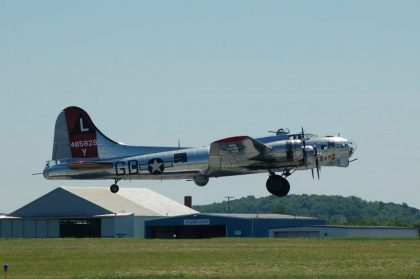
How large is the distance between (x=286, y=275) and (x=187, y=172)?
10779 millimetres

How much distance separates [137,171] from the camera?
55.8 meters

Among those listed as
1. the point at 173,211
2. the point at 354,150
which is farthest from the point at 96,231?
the point at 354,150

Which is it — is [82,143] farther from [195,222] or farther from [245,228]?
[195,222]

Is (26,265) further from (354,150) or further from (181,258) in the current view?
(354,150)

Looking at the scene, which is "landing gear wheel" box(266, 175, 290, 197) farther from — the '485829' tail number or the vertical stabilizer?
the '485829' tail number

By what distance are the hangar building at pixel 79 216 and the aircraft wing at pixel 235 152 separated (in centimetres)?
5283

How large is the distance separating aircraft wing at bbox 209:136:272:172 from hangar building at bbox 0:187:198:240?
52.8 m

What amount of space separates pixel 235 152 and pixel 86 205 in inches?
2379

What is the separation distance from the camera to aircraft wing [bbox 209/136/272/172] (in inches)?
2036

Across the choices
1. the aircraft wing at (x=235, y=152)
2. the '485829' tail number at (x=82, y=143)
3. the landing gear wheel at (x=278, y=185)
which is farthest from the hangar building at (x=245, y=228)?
the aircraft wing at (x=235, y=152)

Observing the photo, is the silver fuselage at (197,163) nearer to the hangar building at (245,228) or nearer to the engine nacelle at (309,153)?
the engine nacelle at (309,153)

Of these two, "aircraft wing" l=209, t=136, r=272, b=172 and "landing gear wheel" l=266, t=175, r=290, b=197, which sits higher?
"aircraft wing" l=209, t=136, r=272, b=172

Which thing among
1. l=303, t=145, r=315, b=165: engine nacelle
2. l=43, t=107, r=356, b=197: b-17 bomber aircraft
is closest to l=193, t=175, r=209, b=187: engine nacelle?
l=43, t=107, r=356, b=197: b-17 bomber aircraft

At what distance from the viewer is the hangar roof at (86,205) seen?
110188 mm
